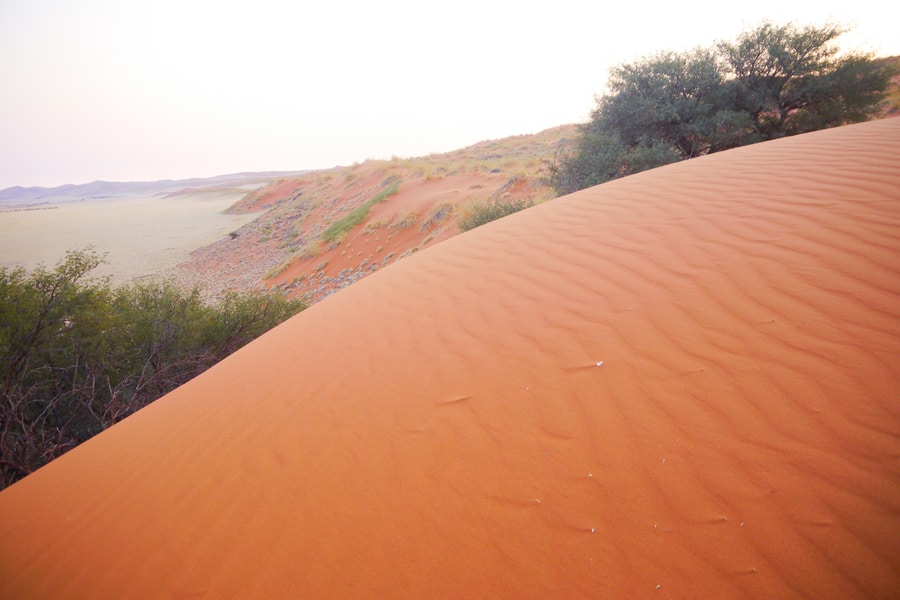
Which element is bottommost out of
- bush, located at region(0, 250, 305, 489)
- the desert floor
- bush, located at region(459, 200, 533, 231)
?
bush, located at region(0, 250, 305, 489)

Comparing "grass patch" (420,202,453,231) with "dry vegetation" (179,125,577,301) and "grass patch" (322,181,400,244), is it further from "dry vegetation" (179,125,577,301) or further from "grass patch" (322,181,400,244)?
"grass patch" (322,181,400,244)

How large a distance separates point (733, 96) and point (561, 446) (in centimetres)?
1382

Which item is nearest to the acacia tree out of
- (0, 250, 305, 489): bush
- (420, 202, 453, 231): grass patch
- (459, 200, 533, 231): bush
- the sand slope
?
(459, 200, 533, 231): bush

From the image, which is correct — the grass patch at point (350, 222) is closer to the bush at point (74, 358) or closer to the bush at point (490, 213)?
the bush at point (490, 213)

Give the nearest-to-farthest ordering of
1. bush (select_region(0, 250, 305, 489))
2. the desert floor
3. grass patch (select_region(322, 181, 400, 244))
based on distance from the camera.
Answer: bush (select_region(0, 250, 305, 489)) < grass patch (select_region(322, 181, 400, 244)) < the desert floor

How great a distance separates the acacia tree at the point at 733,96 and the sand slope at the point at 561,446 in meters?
8.49

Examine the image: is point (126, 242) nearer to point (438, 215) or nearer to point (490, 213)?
point (438, 215)

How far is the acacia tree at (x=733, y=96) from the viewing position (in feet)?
36.2

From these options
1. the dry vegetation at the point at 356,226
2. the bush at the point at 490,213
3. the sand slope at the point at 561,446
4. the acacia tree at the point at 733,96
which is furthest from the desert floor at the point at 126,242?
the acacia tree at the point at 733,96

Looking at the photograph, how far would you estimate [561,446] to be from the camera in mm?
1858

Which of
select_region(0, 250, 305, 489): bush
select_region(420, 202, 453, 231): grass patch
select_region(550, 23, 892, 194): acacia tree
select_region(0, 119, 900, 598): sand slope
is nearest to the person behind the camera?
select_region(0, 119, 900, 598): sand slope

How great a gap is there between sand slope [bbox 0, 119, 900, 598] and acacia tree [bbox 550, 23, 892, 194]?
8491 mm

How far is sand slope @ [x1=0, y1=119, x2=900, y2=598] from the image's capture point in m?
1.44

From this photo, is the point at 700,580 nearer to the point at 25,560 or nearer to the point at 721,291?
the point at 721,291
